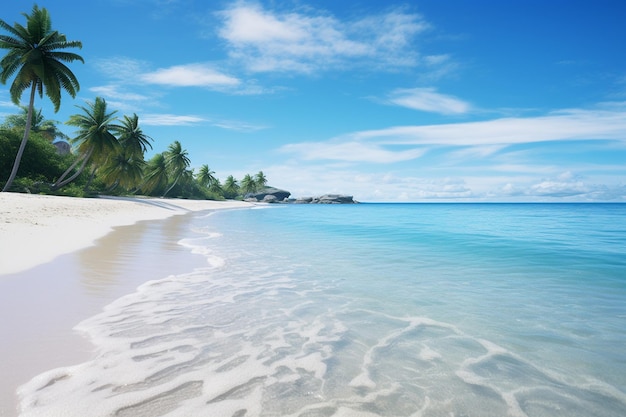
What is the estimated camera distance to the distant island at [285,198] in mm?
147800

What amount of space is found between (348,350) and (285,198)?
16308 cm

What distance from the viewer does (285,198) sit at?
16688 cm

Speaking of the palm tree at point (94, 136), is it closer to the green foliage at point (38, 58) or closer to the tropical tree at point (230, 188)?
the green foliage at point (38, 58)

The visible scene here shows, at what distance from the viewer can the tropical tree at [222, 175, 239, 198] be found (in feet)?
404

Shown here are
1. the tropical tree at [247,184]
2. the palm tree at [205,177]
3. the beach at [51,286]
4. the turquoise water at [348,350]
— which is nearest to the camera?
the turquoise water at [348,350]

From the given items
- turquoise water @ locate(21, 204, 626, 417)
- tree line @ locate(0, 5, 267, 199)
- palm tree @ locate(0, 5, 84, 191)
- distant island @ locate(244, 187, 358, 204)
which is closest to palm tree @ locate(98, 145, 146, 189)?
tree line @ locate(0, 5, 267, 199)

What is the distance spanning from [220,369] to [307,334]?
1.60 m

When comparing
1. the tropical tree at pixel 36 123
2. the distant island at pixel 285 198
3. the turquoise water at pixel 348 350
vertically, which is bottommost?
the turquoise water at pixel 348 350

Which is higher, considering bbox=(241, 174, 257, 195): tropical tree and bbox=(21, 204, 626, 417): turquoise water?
bbox=(241, 174, 257, 195): tropical tree

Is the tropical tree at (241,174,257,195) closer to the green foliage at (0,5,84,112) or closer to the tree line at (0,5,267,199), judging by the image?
the tree line at (0,5,267,199)

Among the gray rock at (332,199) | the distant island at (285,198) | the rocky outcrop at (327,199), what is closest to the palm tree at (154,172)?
the distant island at (285,198)

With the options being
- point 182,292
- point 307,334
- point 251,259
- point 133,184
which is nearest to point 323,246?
point 251,259

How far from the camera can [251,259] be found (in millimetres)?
11453

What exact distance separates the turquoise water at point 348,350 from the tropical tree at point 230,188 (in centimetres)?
11770
